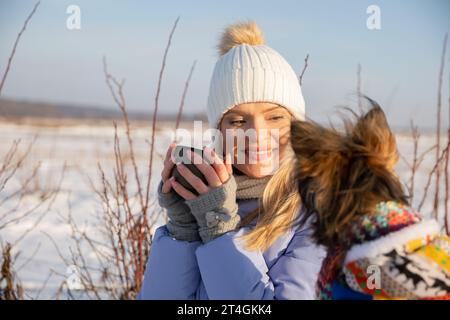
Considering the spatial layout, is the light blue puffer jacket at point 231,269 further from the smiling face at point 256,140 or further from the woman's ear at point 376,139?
the woman's ear at point 376,139

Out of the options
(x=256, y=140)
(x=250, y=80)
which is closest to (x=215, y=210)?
(x=256, y=140)

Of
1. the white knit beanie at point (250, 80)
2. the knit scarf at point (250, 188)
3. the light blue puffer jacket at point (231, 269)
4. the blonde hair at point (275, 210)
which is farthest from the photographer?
the white knit beanie at point (250, 80)

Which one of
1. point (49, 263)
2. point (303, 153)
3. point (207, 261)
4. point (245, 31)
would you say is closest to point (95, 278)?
point (49, 263)

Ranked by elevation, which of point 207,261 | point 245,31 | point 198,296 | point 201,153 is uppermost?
point 245,31

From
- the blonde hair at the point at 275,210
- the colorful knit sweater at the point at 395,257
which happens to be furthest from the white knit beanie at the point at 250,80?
the colorful knit sweater at the point at 395,257

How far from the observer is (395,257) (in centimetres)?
102

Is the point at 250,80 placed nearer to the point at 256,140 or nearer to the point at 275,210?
the point at 256,140

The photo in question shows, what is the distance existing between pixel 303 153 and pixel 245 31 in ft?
4.14

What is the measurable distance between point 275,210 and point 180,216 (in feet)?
1.02

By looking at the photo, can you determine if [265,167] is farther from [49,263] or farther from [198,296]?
[49,263]

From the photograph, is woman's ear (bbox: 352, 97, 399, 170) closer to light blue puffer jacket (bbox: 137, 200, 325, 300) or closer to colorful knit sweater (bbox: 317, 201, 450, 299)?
colorful knit sweater (bbox: 317, 201, 450, 299)

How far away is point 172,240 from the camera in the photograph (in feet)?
5.04

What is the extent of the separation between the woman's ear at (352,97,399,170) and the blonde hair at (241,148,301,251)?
43 cm

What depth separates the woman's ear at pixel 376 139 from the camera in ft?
3.61
